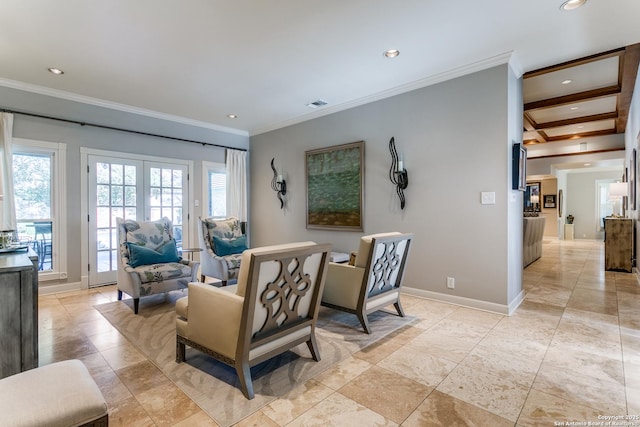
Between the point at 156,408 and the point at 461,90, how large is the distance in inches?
159

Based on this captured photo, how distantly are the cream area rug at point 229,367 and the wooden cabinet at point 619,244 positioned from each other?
16.1 feet

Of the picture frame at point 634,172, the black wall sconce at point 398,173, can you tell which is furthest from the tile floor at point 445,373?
the picture frame at point 634,172

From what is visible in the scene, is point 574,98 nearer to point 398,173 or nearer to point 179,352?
point 398,173

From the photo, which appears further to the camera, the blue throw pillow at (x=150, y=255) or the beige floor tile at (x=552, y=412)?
the blue throw pillow at (x=150, y=255)

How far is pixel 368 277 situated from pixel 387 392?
3.20 ft

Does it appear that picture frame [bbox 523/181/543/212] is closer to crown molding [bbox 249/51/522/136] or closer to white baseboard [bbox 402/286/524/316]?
white baseboard [bbox 402/286/524/316]

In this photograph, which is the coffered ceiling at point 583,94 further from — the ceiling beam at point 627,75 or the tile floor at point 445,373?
the tile floor at point 445,373

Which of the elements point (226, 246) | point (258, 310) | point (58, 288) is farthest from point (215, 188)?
point (258, 310)

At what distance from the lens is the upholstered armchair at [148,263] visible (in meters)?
3.55

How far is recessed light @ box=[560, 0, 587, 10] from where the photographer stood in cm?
240

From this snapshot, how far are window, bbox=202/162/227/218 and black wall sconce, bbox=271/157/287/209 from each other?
970 mm

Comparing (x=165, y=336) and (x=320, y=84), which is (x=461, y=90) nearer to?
(x=320, y=84)

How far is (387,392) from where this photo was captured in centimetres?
199

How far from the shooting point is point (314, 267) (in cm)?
221
